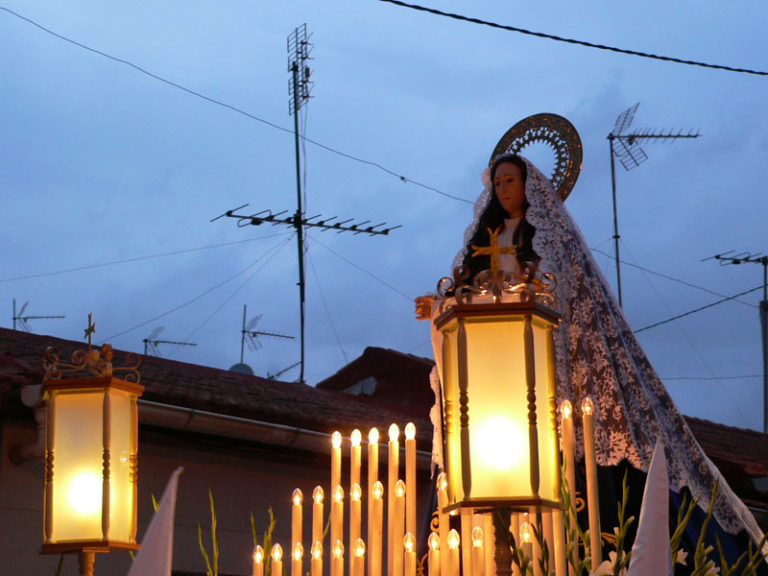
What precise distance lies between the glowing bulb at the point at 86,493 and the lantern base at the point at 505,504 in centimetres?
161

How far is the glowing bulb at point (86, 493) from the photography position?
3945 millimetres

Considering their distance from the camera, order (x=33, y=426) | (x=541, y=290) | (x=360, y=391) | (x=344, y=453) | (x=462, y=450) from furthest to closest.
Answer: (x=360, y=391)
(x=344, y=453)
(x=33, y=426)
(x=541, y=290)
(x=462, y=450)

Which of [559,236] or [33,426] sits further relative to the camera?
[33,426]

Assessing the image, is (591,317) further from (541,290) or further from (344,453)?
(344,453)

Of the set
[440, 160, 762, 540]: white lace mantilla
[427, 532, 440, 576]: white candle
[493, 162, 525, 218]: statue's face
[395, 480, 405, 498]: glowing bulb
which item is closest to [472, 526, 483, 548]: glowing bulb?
[427, 532, 440, 576]: white candle

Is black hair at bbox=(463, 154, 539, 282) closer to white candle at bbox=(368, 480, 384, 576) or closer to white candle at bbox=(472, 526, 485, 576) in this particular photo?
white candle at bbox=(368, 480, 384, 576)

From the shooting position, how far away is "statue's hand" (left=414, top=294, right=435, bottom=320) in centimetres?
436

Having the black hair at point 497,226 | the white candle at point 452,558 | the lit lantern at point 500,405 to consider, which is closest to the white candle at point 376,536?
the white candle at point 452,558

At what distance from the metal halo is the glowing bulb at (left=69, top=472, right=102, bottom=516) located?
243 cm

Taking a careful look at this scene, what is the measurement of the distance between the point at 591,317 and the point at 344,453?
302cm

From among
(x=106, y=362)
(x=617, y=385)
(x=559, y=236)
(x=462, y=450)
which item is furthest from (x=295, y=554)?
(x=559, y=236)

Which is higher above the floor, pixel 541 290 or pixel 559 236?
pixel 559 236

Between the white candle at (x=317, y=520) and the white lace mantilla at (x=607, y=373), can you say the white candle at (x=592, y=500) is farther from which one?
the white lace mantilla at (x=607, y=373)

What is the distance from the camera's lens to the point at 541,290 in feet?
10.6
